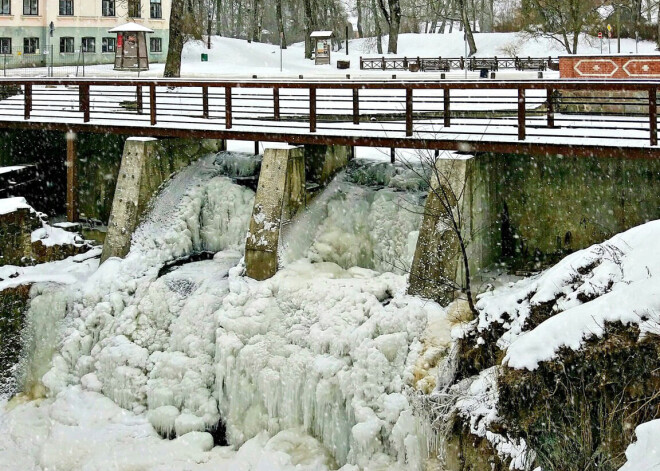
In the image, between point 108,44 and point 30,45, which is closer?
point 30,45

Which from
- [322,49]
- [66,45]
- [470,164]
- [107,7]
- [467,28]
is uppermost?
[107,7]

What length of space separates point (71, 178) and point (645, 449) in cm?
1488

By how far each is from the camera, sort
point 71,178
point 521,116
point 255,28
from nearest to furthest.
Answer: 1. point 521,116
2. point 71,178
3. point 255,28

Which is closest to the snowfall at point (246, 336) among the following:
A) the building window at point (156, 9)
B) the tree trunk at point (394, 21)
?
the tree trunk at point (394, 21)

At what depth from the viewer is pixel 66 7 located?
4884cm

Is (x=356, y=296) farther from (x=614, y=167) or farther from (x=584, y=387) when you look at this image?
(x=584, y=387)

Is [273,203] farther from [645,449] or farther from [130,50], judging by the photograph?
[130,50]

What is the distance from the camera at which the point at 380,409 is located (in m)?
11.8

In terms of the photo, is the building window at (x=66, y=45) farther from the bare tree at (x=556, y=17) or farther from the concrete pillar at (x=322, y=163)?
the concrete pillar at (x=322, y=163)

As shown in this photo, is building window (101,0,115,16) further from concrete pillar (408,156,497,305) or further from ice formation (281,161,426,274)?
concrete pillar (408,156,497,305)

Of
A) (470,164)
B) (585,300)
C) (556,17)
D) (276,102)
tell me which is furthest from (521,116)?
(556,17)

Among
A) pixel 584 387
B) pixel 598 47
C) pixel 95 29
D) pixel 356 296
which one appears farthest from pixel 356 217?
pixel 598 47

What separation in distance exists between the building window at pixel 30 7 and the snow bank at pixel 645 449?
4726cm

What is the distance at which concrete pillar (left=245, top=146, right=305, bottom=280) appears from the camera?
14.9m
